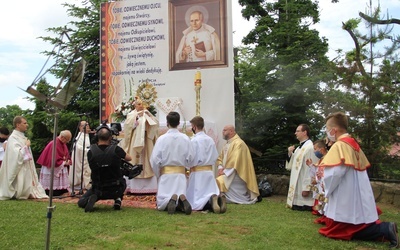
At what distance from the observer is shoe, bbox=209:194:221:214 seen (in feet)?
20.7

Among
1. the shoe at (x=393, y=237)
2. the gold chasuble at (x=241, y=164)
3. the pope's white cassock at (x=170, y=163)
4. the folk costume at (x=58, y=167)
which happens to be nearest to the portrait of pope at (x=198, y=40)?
the gold chasuble at (x=241, y=164)

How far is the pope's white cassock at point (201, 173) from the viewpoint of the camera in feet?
22.2

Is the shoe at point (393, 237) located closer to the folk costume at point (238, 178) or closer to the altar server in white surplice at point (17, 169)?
the folk costume at point (238, 178)

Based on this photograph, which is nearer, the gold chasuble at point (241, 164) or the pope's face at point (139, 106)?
→ the gold chasuble at point (241, 164)

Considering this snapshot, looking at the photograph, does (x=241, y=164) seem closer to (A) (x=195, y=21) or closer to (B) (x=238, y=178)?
(B) (x=238, y=178)

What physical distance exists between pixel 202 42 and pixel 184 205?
5386 mm

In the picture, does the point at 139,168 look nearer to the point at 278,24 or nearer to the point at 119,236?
the point at 119,236

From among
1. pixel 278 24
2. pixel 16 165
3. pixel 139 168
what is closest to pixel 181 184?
pixel 139 168

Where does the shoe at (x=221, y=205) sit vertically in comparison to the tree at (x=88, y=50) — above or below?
below

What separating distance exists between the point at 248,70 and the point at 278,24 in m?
1.88

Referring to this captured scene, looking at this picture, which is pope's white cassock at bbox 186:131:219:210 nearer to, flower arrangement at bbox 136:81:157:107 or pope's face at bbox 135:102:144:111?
pope's face at bbox 135:102:144:111

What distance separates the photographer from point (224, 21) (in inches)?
395

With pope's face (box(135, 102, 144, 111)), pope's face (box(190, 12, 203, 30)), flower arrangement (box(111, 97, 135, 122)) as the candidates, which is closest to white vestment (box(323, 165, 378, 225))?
pope's face (box(135, 102, 144, 111))

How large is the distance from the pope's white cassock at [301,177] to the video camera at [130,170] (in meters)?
2.87
